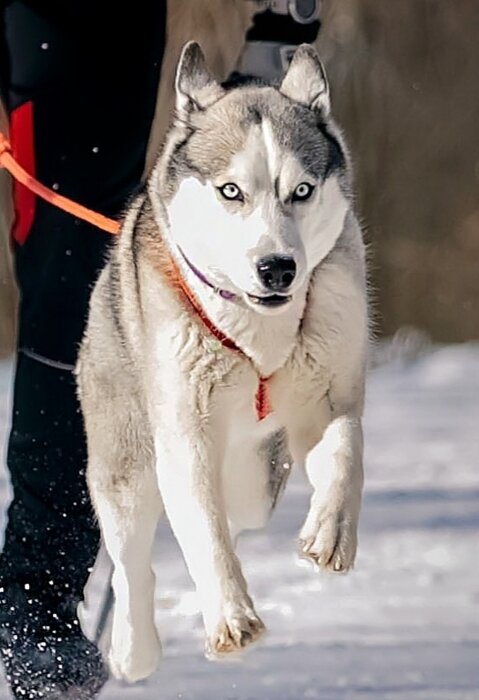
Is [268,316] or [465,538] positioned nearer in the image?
[268,316]

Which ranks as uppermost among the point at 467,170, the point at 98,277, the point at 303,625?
the point at 98,277

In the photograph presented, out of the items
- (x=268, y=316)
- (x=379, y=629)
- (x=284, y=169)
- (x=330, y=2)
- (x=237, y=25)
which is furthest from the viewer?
(x=330, y=2)

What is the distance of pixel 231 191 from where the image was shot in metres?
1.83

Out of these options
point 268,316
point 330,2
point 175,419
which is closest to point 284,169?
point 268,316

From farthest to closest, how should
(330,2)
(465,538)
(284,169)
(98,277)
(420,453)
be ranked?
1. (330,2)
2. (420,453)
3. (465,538)
4. (98,277)
5. (284,169)

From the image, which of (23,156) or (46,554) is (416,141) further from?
(23,156)

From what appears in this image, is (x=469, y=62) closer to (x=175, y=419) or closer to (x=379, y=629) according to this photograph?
(x=379, y=629)

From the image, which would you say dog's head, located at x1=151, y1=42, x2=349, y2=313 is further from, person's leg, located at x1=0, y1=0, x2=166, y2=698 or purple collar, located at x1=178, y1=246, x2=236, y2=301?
person's leg, located at x1=0, y1=0, x2=166, y2=698

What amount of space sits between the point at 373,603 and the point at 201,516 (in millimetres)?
1484

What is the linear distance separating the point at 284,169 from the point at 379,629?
1.65 meters

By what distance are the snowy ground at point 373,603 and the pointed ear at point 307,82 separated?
131cm

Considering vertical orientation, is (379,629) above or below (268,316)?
below

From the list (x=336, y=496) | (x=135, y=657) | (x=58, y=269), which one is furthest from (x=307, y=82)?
(x=135, y=657)

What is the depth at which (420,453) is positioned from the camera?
4.66 m
